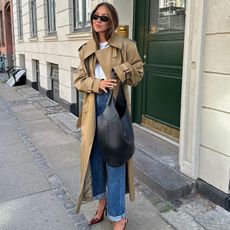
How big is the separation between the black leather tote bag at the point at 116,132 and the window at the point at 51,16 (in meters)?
6.62

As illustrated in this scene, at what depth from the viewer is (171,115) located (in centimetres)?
446

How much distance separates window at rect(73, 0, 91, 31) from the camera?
6.34m

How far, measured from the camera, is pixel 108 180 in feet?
8.49

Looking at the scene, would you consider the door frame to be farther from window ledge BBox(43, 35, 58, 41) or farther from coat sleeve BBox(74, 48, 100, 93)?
window ledge BBox(43, 35, 58, 41)

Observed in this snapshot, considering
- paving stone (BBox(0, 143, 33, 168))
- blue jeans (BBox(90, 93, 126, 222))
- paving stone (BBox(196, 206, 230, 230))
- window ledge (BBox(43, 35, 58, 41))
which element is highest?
window ledge (BBox(43, 35, 58, 41))

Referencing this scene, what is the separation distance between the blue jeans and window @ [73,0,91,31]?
13.6 feet

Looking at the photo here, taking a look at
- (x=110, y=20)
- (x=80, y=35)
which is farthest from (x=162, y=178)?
(x=80, y=35)

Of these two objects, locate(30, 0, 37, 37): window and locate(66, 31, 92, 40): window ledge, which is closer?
locate(66, 31, 92, 40): window ledge

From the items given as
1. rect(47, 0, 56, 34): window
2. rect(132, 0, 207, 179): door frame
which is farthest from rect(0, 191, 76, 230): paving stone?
rect(47, 0, 56, 34): window

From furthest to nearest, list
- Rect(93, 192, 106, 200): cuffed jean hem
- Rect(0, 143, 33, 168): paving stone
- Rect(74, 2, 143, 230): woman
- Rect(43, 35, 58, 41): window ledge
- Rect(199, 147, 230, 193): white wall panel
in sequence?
1. Rect(43, 35, 58, 41): window ledge
2. Rect(0, 143, 33, 168): paving stone
3. Rect(199, 147, 230, 193): white wall panel
4. Rect(93, 192, 106, 200): cuffed jean hem
5. Rect(74, 2, 143, 230): woman

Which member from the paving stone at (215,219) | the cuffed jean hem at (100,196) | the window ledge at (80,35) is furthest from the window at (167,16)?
the cuffed jean hem at (100,196)

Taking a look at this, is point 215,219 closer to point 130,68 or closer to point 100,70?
point 130,68

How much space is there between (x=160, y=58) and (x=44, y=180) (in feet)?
7.61

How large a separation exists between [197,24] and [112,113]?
1.49 m
